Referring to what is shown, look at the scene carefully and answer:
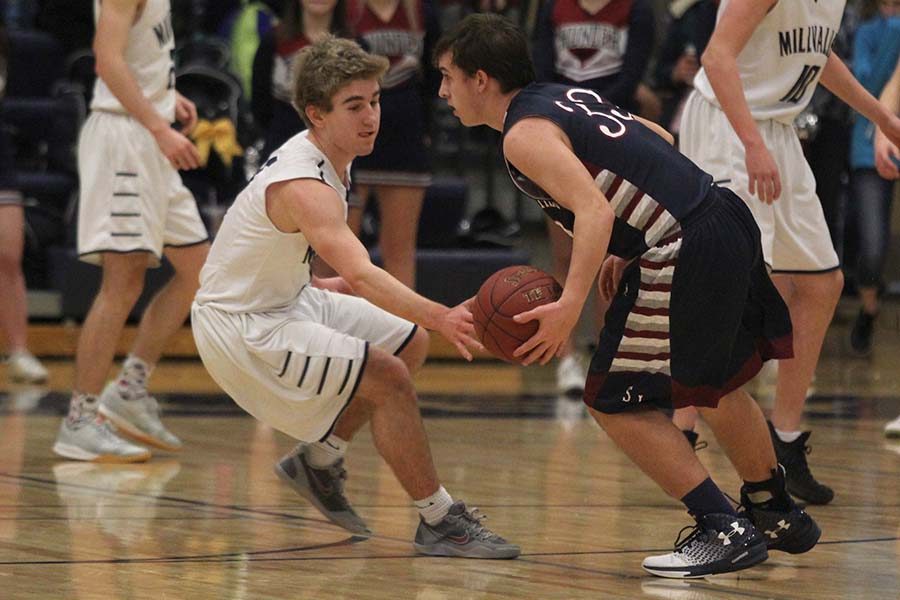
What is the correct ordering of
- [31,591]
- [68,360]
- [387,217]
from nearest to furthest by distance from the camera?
[31,591]
[387,217]
[68,360]

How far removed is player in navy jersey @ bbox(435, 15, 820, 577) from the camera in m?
3.91

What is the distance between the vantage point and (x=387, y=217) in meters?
7.72

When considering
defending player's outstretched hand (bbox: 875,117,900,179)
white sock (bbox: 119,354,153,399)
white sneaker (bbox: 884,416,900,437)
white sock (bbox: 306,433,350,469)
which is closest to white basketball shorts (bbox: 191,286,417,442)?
white sock (bbox: 306,433,350,469)

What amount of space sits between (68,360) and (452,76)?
552 cm

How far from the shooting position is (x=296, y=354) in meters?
4.29

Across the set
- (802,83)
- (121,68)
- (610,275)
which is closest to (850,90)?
(802,83)

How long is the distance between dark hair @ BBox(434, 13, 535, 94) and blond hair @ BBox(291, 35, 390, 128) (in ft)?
1.28

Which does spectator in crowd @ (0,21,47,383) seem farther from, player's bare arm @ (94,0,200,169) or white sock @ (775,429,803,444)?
white sock @ (775,429,803,444)

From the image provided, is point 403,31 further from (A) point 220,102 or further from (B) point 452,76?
(B) point 452,76

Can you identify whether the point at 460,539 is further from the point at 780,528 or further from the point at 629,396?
the point at 780,528

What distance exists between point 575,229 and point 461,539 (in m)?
0.90

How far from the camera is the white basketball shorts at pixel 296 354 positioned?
14.0 ft

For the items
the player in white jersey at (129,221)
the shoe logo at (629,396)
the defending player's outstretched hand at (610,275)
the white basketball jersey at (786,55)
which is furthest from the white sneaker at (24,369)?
the shoe logo at (629,396)

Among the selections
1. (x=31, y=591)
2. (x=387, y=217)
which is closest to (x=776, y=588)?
(x=31, y=591)
